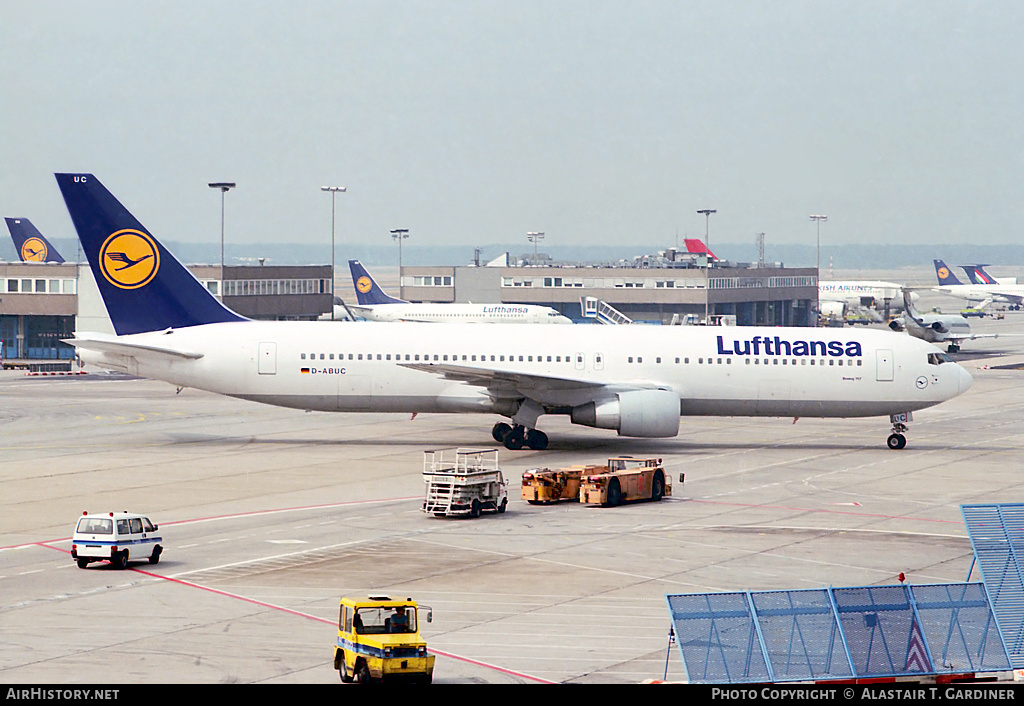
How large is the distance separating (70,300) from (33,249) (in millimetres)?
30016

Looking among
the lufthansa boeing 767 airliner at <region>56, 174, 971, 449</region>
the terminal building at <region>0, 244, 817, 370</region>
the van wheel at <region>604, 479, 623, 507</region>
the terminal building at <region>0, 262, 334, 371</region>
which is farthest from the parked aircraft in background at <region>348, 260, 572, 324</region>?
the van wheel at <region>604, 479, 623, 507</region>

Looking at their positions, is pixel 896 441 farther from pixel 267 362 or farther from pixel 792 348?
pixel 267 362

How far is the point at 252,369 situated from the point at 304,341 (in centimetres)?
236

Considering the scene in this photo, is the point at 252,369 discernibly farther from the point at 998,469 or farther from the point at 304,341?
the point at 998,469

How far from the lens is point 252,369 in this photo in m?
49.1

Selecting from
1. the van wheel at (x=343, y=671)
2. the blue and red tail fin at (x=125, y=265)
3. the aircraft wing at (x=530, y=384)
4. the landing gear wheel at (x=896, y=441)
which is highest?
the blue and red tail fin at (x=125, y=265)

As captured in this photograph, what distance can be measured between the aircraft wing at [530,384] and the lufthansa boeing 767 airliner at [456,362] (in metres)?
0.16

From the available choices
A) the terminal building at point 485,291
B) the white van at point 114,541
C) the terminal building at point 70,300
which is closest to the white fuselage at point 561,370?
the white van at point 114,541

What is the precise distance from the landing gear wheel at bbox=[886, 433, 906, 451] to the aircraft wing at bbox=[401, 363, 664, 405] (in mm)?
10100

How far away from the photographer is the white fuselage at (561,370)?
4912 centimetres

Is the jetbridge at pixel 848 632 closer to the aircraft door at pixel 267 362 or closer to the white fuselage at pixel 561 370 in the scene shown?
the white fuselage at pixel 561 370

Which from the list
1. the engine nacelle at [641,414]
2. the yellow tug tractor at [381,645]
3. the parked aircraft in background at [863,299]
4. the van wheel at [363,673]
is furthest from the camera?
the parked aircraft in background at [863,299]

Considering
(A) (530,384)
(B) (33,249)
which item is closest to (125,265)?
(A) (530,384)
